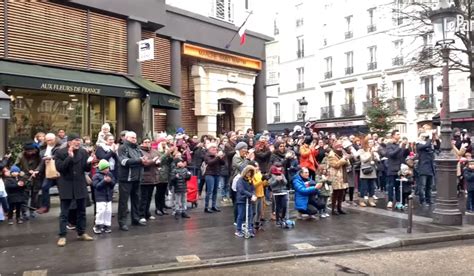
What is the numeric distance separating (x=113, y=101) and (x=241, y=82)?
7471 millimetres

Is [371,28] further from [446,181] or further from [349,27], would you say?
[446,181]

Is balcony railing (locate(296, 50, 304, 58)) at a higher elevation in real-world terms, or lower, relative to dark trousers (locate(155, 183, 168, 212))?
higher

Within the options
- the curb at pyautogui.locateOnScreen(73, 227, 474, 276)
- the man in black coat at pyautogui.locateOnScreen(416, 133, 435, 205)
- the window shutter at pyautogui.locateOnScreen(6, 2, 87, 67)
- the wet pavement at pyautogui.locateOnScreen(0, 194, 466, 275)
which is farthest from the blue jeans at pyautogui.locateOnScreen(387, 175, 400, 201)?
the window shutter at pyautogui.locateOnScreen(6, 2, 87, 67)

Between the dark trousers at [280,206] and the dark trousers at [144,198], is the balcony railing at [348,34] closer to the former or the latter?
the dark trousers at [280,206]

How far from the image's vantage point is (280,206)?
1008 centimetres

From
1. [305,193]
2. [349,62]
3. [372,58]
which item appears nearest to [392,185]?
[305,193]

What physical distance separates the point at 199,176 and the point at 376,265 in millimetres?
7224

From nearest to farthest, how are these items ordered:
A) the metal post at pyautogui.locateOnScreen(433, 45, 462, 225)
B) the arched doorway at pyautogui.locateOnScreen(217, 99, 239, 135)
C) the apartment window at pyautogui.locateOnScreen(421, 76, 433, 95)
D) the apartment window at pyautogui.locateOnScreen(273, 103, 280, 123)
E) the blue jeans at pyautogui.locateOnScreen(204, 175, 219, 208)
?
the metal post at pyautogui.locateOnScreen(433, 45, 462, 225)
the blue jeans at pyautogui.locateOnScreen(204, 175, 219, 208)
the arched doorway at pyautogui.locateOnScreen(217, 99, 239, 135)
the apartment window at pyautogui.locateOnScreen(421, 76, 433, 95)
the apartment window at pyautogui.locateOnScreen(273, 103, 280, 123)

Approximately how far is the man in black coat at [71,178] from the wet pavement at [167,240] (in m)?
0.49

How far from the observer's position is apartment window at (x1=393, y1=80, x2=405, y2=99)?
41550 millimetres

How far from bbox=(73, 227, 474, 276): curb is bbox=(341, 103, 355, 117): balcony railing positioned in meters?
37.1

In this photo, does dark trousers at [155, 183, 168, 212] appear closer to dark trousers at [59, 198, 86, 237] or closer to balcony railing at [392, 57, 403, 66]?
dark trousers at [59, 198, 86, 237]

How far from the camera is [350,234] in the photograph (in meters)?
9.45

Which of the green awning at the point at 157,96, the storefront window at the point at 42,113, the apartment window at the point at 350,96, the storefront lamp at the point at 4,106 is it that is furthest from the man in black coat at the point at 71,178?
the apartment window at the point at 350,96
